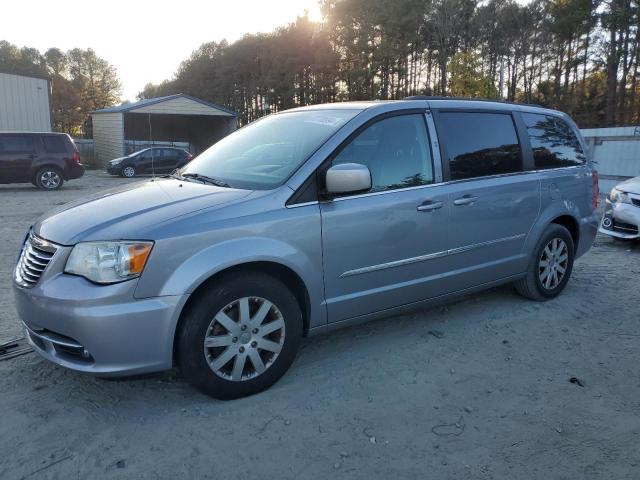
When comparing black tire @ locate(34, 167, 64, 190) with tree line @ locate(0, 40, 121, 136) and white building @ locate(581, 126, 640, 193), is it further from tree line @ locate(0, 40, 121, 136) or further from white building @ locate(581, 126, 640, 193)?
tree line @ locate(0, 40, 121, 136)

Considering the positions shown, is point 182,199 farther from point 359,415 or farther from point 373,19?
point 373,19

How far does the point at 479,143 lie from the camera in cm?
439

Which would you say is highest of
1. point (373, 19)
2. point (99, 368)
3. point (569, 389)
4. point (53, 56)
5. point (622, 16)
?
point (53, 56)

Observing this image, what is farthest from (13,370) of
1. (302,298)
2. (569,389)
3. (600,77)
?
(600,77)

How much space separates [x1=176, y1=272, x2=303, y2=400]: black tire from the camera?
299 cm

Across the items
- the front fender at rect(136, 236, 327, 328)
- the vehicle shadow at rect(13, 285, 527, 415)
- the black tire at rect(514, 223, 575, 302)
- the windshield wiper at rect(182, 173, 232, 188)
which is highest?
the windshield wiper at rect(182, 173, 232, 188)

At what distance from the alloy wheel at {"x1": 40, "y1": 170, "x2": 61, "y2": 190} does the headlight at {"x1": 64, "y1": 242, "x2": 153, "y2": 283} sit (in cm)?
1528

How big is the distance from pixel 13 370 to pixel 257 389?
66.7 inches

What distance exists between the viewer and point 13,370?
3.56 metres

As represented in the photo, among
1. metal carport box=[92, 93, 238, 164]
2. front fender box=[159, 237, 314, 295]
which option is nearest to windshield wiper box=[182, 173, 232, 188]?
front fender box=[159, 237, 314, 295]

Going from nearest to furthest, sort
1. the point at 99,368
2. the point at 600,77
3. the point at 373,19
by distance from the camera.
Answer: the point at 99,368, the point at 600,77, the point at 373,19

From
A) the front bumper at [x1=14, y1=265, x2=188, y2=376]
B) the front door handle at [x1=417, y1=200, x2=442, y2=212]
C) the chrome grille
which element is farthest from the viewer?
the front door handle at [x1=417, y1=200, x2=442, y2=212]

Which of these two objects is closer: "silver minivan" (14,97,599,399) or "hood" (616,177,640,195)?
"silver minivan" (14,97,599,399)

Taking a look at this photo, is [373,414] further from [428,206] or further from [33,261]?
[33,261]
